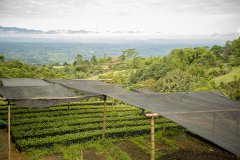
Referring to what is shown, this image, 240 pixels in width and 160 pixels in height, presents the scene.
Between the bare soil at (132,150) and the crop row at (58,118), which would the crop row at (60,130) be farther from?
the bare soil at (132,150)

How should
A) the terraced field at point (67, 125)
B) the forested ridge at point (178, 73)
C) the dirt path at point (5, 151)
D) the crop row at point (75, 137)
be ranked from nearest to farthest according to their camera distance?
the dirt path at point (5, 151) → the crop row at point (75, 137) → the terraced field at point (67, 125) → the forested ridge at point (178, 73)

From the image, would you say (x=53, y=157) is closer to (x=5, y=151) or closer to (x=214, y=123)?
(x=5, y=151)

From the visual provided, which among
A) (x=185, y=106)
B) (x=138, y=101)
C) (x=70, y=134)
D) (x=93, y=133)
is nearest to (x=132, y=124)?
(x=93, y=133)

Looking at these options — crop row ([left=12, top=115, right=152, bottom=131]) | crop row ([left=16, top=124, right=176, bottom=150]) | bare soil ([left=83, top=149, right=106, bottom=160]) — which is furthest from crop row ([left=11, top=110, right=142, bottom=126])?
bare soil ([left=83, top=149, right=106, bottom=160])

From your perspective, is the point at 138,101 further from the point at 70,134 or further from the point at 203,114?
the point at 70,134

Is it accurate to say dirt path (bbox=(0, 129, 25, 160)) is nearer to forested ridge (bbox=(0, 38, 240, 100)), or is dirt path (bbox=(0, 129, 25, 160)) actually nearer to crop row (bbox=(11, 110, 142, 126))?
crop row (bbox=(11, 110, 142, 126))

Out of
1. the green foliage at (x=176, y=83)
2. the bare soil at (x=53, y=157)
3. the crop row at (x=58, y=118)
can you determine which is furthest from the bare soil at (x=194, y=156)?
the green foliage at (x=176, y=83)

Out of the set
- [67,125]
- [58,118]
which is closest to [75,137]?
[67,125]
